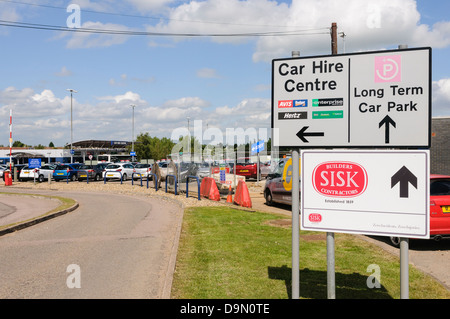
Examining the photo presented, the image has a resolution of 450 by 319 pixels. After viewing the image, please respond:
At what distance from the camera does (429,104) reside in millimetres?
4629

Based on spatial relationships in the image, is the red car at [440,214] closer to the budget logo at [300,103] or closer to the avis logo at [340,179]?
the avis logo at [340,179]

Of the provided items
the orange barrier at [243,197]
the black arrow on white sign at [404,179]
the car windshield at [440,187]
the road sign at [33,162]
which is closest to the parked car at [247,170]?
the road sign at [33,162]

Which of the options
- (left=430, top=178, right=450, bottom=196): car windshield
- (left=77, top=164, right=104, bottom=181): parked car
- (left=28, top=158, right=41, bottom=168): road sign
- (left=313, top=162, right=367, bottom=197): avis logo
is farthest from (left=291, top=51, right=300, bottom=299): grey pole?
(left=77, top=164, right=104, bottom=181): parked car

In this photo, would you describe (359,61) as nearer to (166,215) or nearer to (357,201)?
(357,201)

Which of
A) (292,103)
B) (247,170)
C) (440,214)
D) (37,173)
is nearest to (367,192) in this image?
(292,103)

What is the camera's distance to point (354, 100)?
4930 mm

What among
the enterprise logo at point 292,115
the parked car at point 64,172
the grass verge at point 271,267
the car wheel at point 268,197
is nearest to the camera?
the enterprise logo at point 292,115

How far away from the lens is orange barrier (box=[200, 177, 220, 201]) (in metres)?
19.5

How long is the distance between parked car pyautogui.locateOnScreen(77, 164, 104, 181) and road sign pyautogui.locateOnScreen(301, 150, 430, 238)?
33.9 meters

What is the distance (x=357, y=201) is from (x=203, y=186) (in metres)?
16.6

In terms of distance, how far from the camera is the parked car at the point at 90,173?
36594 mm

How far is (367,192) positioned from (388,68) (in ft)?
4.54

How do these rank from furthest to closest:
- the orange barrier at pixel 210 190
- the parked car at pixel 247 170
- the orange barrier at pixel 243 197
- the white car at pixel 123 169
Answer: the white car at pixel 123 169
the parked car at pixel 247 170
the orange barrier at pixel 210 190
the orange barrier at pixel 243 197

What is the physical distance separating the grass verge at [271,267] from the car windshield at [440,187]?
1803 millimetres
